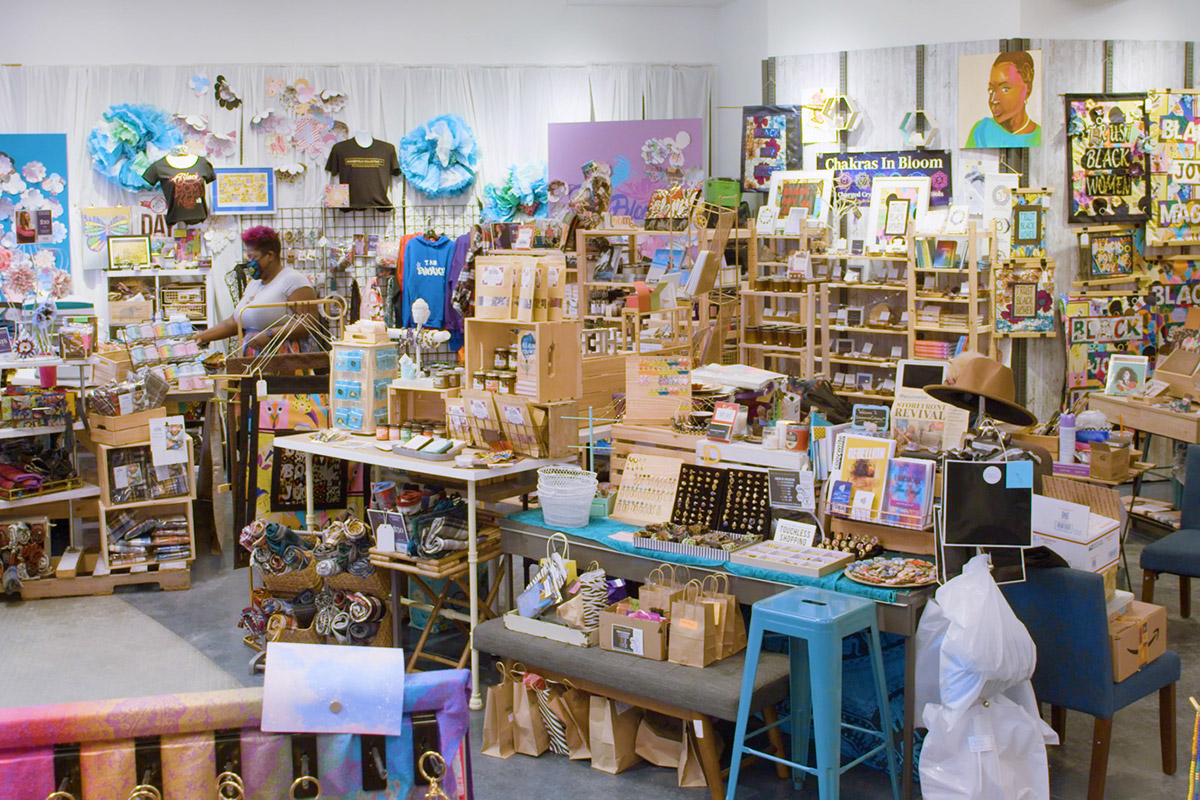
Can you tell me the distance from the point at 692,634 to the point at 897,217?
5986 mm

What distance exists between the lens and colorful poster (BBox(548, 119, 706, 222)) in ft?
35.8

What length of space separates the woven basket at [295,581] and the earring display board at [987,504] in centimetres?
300

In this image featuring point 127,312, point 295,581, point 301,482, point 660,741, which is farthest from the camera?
point 127,312

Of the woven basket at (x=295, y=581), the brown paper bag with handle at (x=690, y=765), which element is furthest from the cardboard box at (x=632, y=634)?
the woven basket at (x=295, y=581)

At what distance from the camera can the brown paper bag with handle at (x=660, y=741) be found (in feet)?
14.5

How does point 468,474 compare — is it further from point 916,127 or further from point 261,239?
point 916,127

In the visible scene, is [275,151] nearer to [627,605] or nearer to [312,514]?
[312,514]

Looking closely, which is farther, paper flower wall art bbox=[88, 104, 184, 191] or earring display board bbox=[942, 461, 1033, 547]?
paper flower wall art bbox=[88, 104, 184, 191]

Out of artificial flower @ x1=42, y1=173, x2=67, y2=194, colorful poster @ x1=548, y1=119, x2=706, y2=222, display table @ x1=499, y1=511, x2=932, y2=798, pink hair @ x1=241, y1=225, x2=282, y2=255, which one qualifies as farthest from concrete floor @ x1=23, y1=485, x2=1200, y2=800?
colorful poster @ x1=548, y1=119, x2=706, y2=222

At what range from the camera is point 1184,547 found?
213 inches

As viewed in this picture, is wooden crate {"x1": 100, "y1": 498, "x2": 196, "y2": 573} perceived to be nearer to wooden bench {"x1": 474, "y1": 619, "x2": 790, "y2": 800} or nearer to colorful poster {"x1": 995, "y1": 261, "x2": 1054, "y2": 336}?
wooden bench {"x1": 474, "y1": 619, "x2": 790, "y2": 800}

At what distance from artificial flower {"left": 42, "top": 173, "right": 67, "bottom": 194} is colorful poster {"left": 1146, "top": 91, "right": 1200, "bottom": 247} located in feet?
29.3

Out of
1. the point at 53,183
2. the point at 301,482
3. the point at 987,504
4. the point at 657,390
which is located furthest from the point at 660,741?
the point at 53,183

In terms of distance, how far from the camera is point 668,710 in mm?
4172
